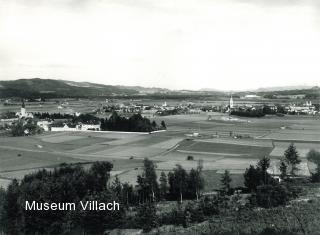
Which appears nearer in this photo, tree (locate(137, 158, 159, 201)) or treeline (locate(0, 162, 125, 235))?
treeline (locate(0, 162, 125, 235))

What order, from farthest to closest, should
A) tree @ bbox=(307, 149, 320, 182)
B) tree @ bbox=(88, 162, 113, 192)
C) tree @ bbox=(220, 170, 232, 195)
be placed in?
tree @ bbox=(307, 149, 320, 182)
tree @ bbox=(220, 170, 232, 195)
tree @ bbox=(88, 162, 113, 192)

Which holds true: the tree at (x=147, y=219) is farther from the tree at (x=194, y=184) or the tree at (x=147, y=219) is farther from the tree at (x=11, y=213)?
the tree at (x=194, y=184)

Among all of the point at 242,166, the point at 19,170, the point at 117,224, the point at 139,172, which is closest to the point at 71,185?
the point at 117,224

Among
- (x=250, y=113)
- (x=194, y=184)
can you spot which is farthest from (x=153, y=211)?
(x=250, y=113)

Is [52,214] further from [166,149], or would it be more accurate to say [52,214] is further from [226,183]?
[166,149]

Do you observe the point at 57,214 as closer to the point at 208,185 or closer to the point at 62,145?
the point at 208,185

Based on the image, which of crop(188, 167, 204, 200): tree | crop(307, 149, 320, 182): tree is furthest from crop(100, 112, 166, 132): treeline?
crop(188, 167, 204, 200): tree

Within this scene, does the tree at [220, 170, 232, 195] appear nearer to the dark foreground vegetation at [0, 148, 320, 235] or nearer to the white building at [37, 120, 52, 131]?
the dark foreground vegetation at [0, 148, 320, 235]
